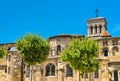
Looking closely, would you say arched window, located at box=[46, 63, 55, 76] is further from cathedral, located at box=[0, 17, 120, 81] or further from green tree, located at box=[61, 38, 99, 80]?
green tree, located at box=[61, 38, 99, 80]

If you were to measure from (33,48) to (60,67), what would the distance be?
622 inches

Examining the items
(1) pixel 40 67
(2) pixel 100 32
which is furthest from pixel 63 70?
(2) pixel 100 32

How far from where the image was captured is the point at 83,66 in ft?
144

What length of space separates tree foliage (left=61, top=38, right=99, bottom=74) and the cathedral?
11.7 metres

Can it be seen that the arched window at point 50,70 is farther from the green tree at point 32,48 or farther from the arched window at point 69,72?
the green tree at point 32,48

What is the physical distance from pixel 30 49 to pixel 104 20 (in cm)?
5105

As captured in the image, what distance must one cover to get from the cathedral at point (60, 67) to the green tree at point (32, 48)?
43.8 ft

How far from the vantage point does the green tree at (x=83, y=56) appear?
4397 cm

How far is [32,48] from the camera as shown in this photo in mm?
45625

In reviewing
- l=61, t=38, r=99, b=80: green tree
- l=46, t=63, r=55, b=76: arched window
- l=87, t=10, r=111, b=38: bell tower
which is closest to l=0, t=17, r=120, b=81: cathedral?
l=46, t=63, r=55, b=76: arched window

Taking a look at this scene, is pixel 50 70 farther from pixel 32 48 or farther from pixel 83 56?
pixel 83 56

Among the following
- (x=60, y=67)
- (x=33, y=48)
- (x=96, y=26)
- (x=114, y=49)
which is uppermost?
(x=96, y=26)

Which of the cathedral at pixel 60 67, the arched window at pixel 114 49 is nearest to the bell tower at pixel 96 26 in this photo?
the cathedral at pixel 60 67

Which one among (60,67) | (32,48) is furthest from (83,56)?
(60,67)
